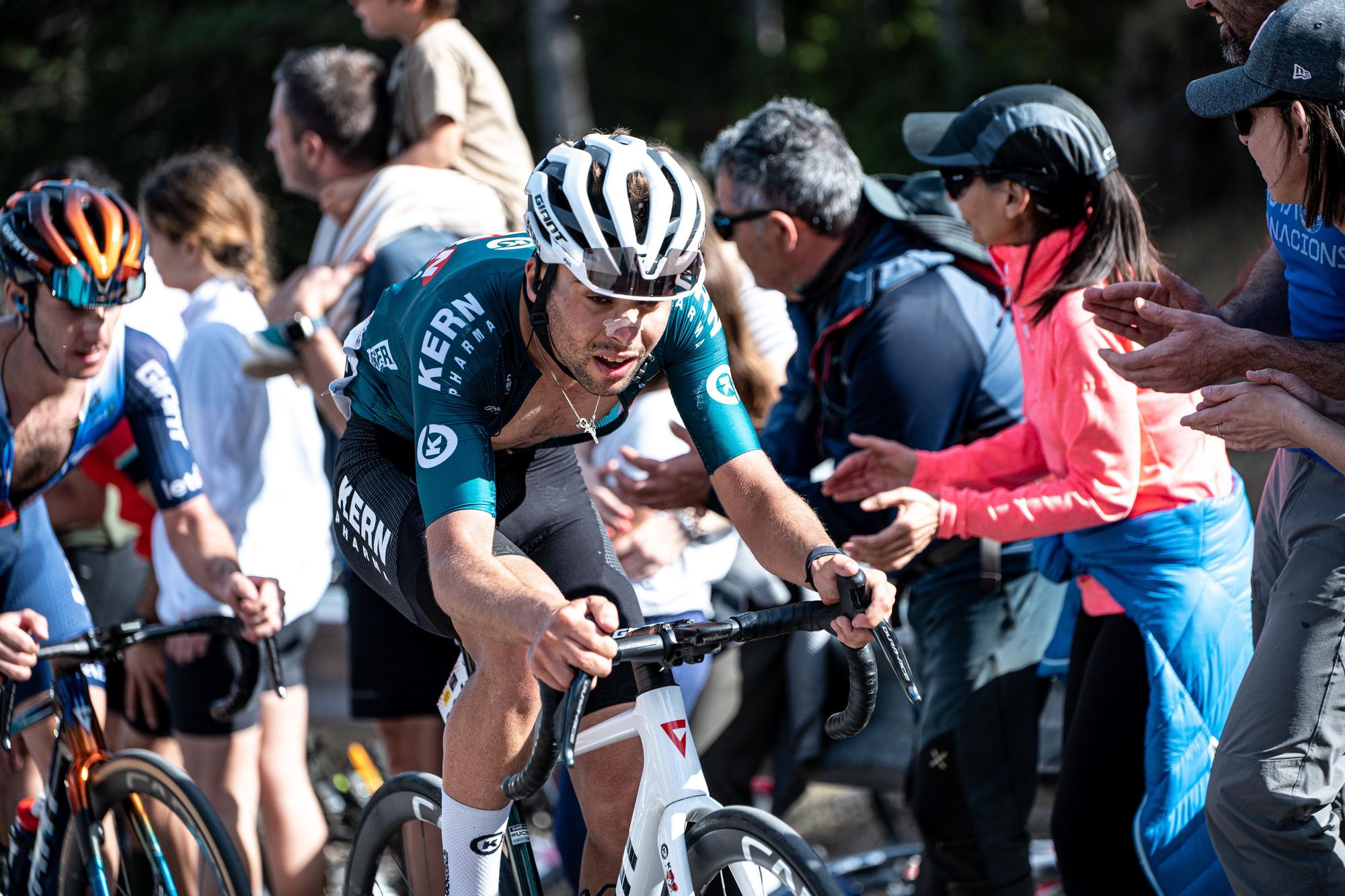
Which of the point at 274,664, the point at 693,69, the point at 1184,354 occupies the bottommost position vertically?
the point at 274,664

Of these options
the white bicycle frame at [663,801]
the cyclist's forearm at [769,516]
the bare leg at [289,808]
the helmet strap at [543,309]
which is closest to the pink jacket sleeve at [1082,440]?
the cyclist's forearm at [769,516]

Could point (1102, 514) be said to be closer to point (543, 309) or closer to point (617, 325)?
point (617, 325)

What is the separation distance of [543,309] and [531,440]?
446 millimetres

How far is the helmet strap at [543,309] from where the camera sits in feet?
9.19

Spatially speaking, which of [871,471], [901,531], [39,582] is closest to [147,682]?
[39,582]

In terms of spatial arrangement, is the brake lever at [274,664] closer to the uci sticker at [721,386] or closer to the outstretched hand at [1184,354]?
the uci sticker at [721,386]

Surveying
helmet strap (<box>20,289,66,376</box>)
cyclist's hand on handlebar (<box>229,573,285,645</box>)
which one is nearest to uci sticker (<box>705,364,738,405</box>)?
cyclist's hand on handlebar (<box>229,573,285,645</box>)

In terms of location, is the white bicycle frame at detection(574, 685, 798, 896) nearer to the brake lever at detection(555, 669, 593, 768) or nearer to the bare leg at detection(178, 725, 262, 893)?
Result: the brake lever at detection(555, 669, 593, 768)

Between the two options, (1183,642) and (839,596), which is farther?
(1183,642)

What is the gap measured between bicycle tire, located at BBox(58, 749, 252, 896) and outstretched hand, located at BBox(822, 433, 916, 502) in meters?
1.75

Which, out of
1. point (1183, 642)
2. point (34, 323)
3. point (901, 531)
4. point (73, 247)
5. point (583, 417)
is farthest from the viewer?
point (34, 323)

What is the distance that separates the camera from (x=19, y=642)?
3.41m

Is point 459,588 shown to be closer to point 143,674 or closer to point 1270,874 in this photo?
point 1270,874

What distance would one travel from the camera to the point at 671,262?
268cm
